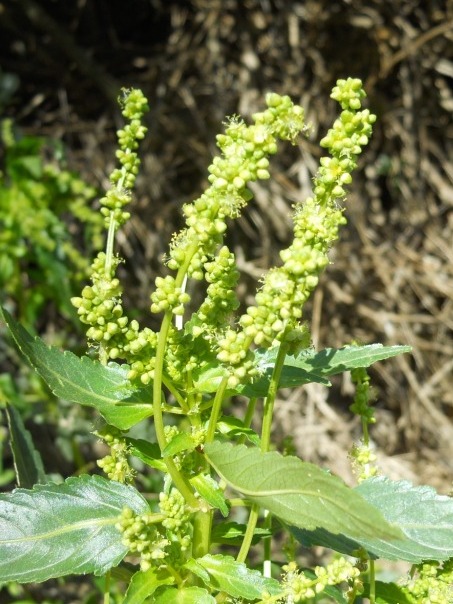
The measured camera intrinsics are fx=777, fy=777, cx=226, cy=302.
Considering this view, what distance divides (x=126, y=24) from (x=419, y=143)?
143 centimetres

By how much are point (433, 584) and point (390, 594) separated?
0.29 ft

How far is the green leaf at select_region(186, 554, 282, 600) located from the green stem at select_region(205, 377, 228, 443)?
0.54ft

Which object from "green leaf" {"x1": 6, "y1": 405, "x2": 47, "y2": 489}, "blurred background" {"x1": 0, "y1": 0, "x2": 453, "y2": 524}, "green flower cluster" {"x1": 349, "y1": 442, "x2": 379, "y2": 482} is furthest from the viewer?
"blurred background" {"x1": 0, "y1": 0, "x2": 453, "y2": 524}

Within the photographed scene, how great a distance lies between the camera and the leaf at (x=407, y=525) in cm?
99

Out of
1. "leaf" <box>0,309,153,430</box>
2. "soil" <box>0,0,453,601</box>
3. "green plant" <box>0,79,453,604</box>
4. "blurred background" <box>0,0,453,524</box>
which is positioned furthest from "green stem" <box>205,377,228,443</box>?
"soil" <box>0,0,453,601</box>

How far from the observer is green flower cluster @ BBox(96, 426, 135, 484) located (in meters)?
1.04

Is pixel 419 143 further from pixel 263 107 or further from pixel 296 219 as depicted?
pixel 296 219

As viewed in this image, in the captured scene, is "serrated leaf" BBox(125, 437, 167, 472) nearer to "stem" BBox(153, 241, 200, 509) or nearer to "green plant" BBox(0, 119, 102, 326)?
"stem" BBox(153, 241, 200, 509)

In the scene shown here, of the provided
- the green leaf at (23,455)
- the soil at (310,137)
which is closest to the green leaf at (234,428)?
the green leaf at (23,455)

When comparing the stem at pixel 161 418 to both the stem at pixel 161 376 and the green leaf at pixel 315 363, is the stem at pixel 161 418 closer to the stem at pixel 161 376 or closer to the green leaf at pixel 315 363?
the stem at pixel 161 376

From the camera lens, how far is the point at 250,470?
0.86 meters

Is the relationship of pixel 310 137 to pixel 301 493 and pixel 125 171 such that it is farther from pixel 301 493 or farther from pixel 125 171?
pixel 301 493

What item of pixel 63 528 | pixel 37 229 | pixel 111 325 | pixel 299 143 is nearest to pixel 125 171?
pixel 111 325

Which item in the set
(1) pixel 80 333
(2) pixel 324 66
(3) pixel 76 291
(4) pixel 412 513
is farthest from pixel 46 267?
(4) pixel 412 513
